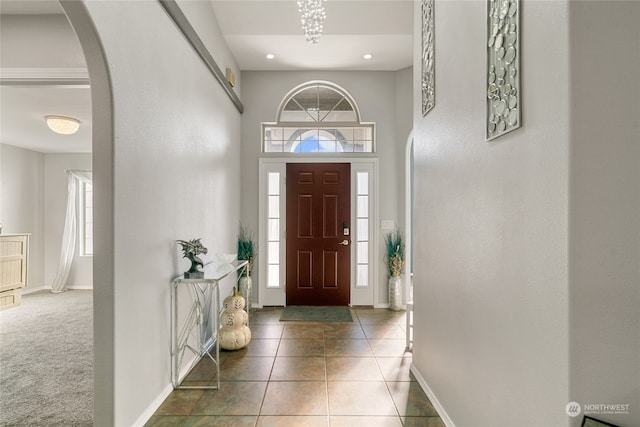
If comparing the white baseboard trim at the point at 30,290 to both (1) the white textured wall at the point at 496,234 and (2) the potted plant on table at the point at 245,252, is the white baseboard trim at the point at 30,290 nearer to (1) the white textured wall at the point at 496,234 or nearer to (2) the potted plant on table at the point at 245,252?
(2) the potted plant on table at the point at 245,252

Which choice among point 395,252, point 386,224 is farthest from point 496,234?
point 386,224

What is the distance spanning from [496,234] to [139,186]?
1.92 meters

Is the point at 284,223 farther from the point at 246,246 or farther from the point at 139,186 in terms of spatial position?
the point at 139,186

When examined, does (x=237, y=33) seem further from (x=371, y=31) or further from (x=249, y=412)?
(x=249, y=412)

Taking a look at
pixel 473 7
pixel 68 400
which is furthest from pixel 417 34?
pixel 68 400

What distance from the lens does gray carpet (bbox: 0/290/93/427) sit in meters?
2.00

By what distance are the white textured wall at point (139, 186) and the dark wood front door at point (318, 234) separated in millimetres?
1815

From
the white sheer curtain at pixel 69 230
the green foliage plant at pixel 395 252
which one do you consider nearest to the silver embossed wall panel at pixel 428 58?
the green foliage plant at pixel 395 252

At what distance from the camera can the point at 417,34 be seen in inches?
102

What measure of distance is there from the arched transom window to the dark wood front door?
1.06 feet

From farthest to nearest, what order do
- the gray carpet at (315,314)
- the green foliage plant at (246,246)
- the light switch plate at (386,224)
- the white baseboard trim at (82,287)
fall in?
1. the white baseboard trim at (82,287)
2. the light switch plate at (386,224)
3. the green foliage plant at (246,246)
4. the gray carpet at (315,314)

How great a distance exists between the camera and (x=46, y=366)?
266 cm

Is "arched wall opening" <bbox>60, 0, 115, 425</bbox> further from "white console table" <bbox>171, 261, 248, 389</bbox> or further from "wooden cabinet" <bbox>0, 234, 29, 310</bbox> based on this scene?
"wooden cabinet" <bbox>0, 234, 29, 310</bbox>
